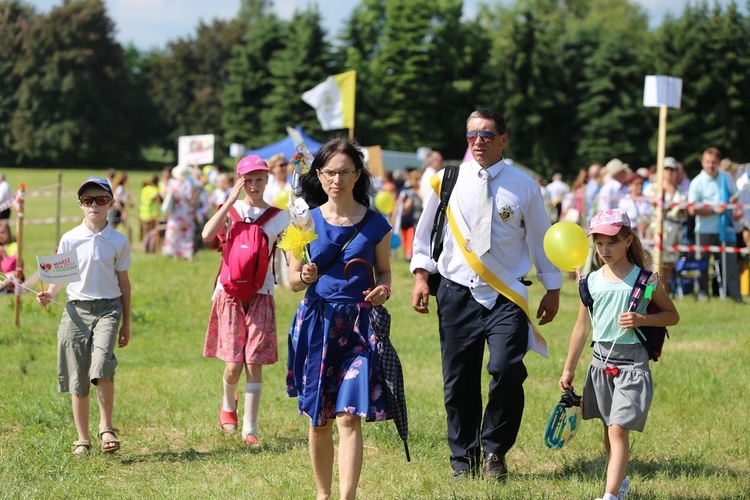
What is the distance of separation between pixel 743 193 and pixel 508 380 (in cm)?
1031

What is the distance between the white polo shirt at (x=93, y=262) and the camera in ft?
20.5

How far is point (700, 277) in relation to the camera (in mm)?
14703

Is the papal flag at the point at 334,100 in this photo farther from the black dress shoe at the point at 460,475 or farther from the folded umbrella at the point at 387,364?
the folded umbrella at the point at 387,364

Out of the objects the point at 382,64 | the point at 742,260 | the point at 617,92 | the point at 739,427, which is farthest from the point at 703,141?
the point at 739,427

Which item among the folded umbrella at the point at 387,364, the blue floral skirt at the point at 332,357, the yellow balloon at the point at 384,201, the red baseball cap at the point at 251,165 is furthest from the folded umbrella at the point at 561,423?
the yellow balloon at the point at 384,201

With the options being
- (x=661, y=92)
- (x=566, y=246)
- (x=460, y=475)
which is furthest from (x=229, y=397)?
(x=661, y=92)

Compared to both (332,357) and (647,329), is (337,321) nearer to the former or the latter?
(332,357)

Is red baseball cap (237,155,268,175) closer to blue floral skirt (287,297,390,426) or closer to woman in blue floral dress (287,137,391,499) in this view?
woman in blue floral dress (287,137,391,499)

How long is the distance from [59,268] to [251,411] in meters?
1.63

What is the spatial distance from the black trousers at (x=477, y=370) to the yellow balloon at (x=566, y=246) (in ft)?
1.48

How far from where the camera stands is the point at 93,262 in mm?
6242

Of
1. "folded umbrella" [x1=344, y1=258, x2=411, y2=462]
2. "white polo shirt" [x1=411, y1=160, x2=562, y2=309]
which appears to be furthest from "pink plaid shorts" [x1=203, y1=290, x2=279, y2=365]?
"folded umbrella" [x1=344, y1=258, x2=411, y2=462]

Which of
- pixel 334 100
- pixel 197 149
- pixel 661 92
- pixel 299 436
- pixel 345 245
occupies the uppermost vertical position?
pixel 334 100

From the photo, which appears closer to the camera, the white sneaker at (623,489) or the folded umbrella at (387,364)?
the folded umbrella at (387,364)
